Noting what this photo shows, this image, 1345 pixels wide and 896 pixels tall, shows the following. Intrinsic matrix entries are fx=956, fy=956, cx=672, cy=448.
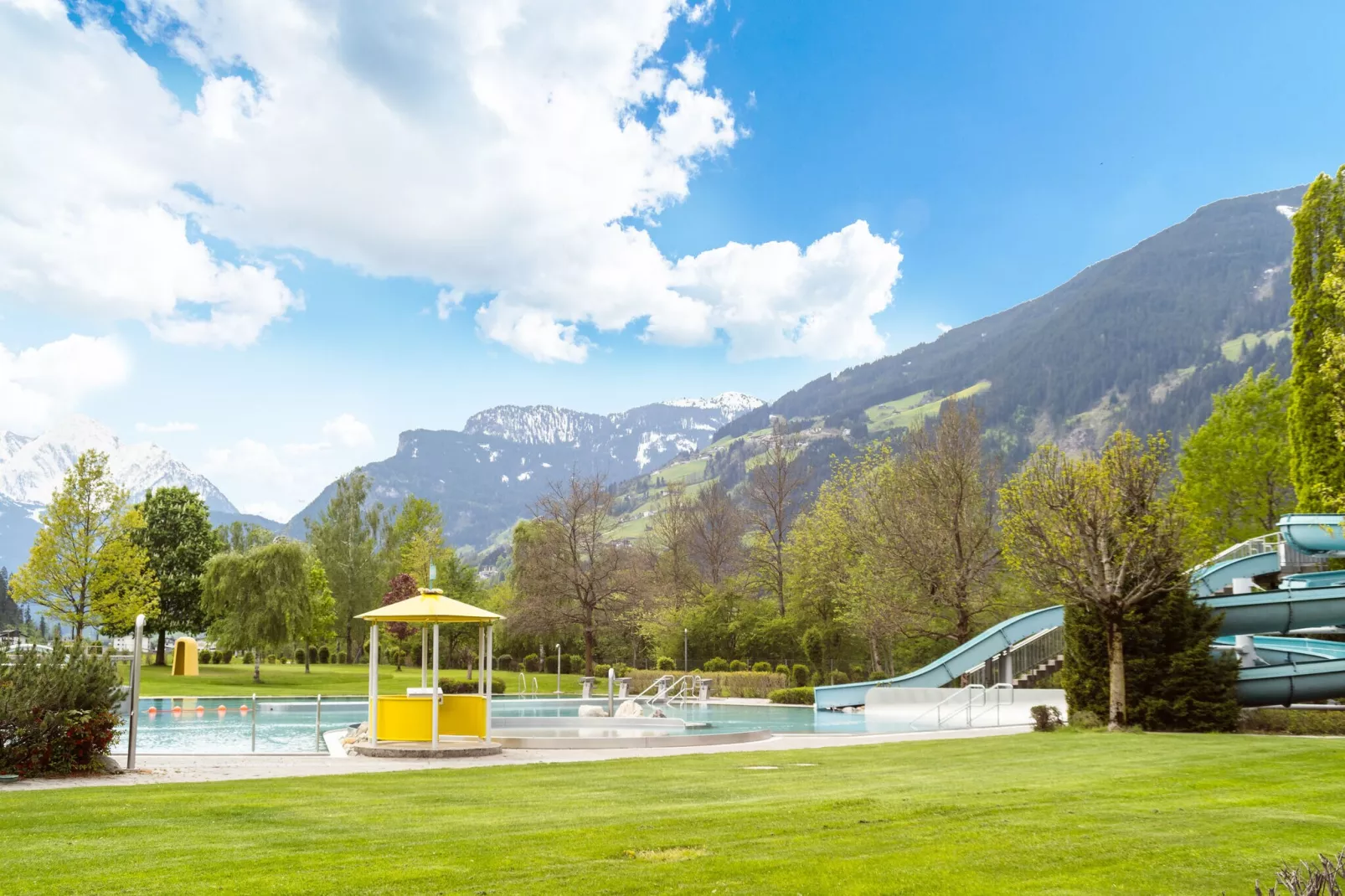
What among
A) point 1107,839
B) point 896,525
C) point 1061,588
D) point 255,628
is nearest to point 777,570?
point 896,525

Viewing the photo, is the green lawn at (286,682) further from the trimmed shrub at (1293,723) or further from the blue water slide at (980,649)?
the trimmed shrub at (1293,723)

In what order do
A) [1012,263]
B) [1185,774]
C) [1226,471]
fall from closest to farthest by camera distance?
1. [1185,774]
2. [1226,471]
3. [1012,263]

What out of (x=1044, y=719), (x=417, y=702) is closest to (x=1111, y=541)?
(x=1044, y=719)

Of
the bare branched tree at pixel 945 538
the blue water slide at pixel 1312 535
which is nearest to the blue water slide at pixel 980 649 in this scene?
the bare branched tree at pixel 945 538

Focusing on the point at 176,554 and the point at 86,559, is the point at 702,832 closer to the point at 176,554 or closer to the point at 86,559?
the point at 86,559

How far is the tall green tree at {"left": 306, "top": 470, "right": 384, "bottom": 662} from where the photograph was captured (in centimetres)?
→ 7219

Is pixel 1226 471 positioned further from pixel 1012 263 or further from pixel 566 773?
pixel 1012 263

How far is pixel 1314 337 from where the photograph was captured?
107ft

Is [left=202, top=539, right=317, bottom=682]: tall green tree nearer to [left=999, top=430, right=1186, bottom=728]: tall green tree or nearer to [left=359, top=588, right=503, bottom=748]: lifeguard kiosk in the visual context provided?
[left=359, top=588, right=503, bottom=748]: lifeguard kiosk

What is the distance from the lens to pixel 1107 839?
7371 millimetres

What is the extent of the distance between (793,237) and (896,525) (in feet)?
263

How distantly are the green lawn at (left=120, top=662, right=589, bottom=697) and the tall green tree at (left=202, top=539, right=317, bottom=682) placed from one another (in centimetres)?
191

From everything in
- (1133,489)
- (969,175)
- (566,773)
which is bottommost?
(566,773)

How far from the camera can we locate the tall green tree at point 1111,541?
19.9m
